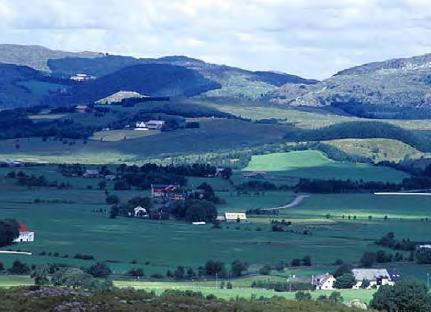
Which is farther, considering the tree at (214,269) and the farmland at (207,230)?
the farmland at (207,230)

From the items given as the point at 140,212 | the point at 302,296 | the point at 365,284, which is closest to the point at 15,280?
the point at 302,296

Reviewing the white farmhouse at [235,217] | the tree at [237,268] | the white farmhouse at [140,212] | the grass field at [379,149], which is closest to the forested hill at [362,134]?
the grass field at [379,149]

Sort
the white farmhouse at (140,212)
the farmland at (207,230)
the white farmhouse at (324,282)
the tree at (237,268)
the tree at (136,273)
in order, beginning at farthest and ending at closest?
the white farmhouse at (140,212) < the farmland at (207,230) < the tree at (237,268) < the tree at (136,273) < the white farmhouse at (324,282)

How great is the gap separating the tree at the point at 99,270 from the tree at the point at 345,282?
1317cm

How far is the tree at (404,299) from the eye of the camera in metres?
59.2

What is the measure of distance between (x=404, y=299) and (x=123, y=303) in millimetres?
15699

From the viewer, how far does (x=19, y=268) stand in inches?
2965

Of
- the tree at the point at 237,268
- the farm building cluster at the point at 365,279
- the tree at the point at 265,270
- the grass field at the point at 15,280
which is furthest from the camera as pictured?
the tree at the point at 265,270

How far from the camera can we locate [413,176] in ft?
482

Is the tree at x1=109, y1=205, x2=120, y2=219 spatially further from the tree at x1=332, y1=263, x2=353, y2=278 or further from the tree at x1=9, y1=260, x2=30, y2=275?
the tree at x1=332, y1=263, x2=353, y2=278

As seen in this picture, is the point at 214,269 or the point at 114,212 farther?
the point at 114,212

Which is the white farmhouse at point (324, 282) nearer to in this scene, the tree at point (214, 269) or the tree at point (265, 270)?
the tree at point (265, 270)

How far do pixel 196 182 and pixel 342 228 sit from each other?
37.5 m

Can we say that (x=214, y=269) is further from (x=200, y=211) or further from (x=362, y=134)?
(x=362, y=134)
